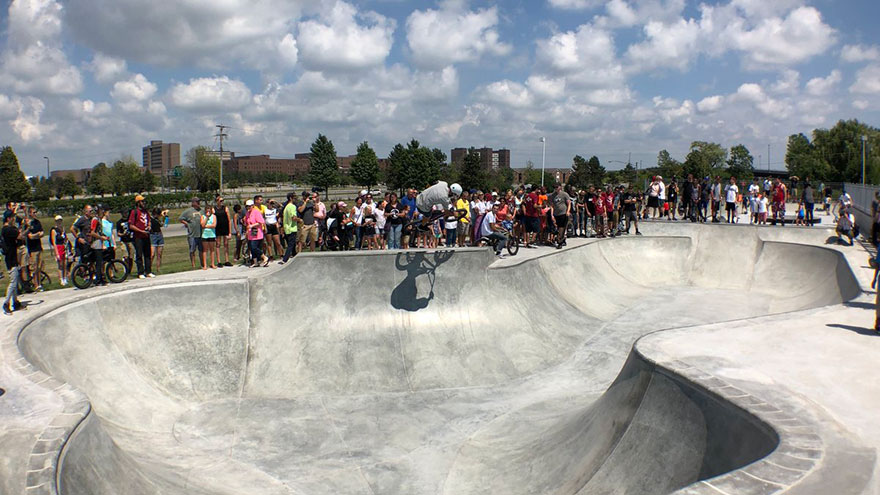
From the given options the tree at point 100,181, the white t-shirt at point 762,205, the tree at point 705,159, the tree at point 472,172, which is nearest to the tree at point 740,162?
the tree at point 705,159

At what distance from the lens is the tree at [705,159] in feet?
284

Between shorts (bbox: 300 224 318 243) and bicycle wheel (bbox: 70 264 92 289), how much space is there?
4785 mm

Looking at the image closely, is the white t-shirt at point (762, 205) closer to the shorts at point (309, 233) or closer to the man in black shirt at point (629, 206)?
the man in black shirt at point (629, 206)

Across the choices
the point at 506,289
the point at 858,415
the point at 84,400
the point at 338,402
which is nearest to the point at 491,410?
the point at 338,402

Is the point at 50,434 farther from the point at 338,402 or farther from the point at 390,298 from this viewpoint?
the point at 390,298

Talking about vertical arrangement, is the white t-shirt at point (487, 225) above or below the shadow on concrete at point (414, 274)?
above

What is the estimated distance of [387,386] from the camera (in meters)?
9.83

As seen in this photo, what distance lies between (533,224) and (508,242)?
77.2 inches

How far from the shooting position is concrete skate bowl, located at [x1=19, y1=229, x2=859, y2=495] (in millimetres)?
5574

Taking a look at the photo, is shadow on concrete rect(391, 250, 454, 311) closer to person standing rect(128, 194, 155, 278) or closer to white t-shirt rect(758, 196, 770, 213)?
person standing rect(128, 194, 155, 278)

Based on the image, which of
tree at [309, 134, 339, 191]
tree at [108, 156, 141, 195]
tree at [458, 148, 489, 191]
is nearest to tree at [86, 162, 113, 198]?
tree at [108, 156, 141, 195]

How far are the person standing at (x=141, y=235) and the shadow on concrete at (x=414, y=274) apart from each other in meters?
5.88

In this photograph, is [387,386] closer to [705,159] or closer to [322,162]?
[322,162]

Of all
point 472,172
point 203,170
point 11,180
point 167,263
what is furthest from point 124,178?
point 167,263
